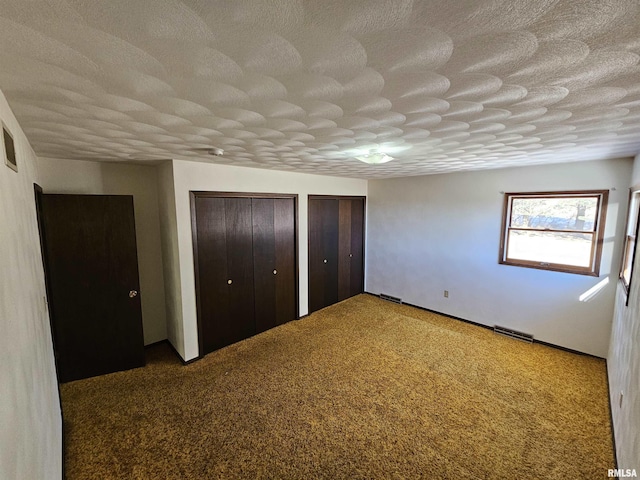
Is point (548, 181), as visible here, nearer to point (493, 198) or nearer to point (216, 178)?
point (493, 198)

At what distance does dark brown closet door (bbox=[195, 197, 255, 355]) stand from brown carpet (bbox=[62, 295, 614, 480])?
26 centimetres

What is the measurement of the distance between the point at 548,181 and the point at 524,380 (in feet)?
7.65

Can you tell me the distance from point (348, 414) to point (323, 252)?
105 inches

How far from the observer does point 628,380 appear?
1955 millimetres

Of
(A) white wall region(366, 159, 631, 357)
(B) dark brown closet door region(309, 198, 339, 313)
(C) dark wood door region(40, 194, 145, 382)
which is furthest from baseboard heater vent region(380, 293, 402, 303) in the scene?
(C) dark wood door region(40, 194, 145, 382)

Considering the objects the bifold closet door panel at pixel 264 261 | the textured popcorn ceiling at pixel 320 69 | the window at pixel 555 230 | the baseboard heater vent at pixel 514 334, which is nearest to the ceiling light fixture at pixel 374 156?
the textured popcorn ceiling at pixel 320 69

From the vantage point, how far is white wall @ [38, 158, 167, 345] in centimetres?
291

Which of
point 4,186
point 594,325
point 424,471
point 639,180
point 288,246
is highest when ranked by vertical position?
point 639,180

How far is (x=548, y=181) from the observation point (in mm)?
3453

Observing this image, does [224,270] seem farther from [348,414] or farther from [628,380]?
[628,380]

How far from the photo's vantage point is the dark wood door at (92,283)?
2.69 m

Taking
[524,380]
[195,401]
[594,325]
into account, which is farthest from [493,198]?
[195,401]

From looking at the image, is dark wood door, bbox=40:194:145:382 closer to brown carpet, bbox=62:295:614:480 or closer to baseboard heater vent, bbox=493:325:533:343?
brown carpet, bbox=62:295:614:480

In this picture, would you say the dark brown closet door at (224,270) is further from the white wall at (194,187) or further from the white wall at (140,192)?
the white wall at (140,192)
